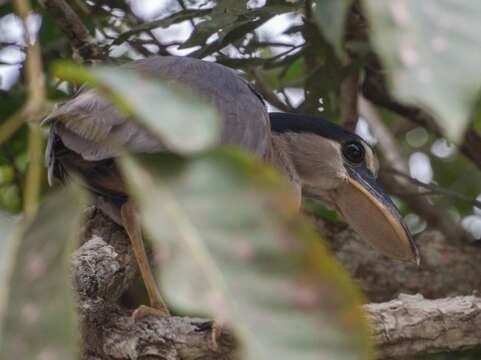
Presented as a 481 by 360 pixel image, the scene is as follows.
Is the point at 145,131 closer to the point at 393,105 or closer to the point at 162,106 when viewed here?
the point at 162,106

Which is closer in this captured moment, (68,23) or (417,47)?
(417,47)

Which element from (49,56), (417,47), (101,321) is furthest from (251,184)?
(49,56)

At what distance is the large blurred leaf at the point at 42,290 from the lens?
99cm

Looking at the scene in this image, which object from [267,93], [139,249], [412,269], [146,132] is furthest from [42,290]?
[267,93]

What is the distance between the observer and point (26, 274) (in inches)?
40.6

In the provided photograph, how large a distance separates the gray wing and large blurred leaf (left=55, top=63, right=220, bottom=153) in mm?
793

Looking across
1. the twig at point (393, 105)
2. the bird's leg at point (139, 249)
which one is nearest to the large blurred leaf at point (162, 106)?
the bird's leg at point (139, 249)

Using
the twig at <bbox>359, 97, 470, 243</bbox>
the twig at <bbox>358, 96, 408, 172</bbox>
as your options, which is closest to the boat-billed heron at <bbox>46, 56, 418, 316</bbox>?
the twig at <bbox>359, 97, 470, 243</bbox>

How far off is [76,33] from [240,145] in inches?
34.0

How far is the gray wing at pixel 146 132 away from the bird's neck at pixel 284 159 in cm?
48

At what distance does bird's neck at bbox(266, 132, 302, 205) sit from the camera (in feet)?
10.0

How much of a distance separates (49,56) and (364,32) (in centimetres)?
103

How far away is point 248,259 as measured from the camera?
95cm

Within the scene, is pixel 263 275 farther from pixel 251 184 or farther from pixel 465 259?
pixel 465 259
